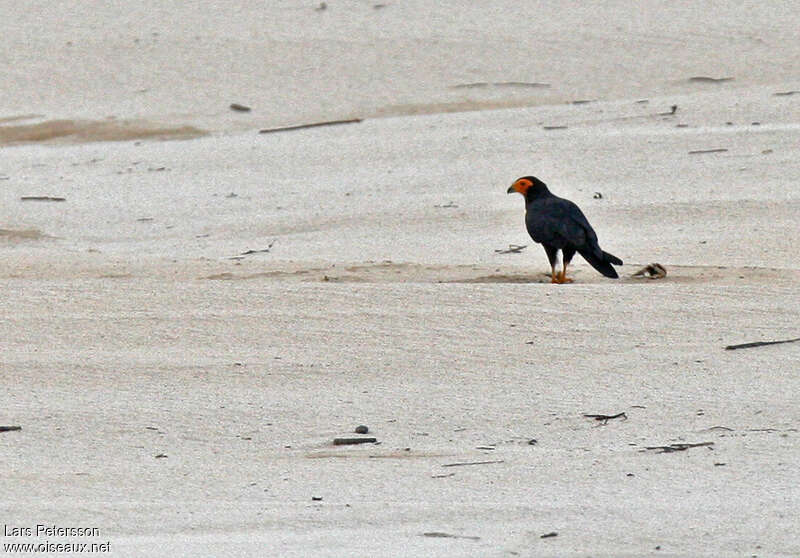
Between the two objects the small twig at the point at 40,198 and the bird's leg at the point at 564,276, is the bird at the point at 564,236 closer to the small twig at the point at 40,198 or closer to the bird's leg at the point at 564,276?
the bird's leg at the point at 564,276

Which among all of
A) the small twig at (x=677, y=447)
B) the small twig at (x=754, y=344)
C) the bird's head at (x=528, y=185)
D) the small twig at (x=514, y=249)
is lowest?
the small twig at (x=514, y=249)

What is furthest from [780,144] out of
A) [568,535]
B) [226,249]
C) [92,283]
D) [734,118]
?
[568,535]

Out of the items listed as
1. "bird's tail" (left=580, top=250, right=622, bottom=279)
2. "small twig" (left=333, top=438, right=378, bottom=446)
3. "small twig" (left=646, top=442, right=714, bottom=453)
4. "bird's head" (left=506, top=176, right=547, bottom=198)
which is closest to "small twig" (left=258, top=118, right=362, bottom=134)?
"bird's head" (left=506, top=176, right=547, bottom=198)

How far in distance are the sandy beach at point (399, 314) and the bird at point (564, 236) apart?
0.43ft

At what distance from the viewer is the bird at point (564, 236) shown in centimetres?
742

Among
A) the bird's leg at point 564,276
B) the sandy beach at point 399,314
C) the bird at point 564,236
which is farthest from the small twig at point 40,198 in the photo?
the bird's leg at point 564,276

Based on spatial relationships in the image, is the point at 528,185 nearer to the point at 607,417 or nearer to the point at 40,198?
the point at 607,417

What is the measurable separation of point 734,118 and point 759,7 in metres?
6.05

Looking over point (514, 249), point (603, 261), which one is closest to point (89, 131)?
point (514, 249)

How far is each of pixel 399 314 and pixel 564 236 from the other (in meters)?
1.47

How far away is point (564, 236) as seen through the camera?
7.50 m

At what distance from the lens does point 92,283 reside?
277 inches

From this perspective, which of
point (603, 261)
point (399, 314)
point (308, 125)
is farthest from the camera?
point (308, 125)

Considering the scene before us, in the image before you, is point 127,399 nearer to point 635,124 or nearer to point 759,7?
point 635,124
